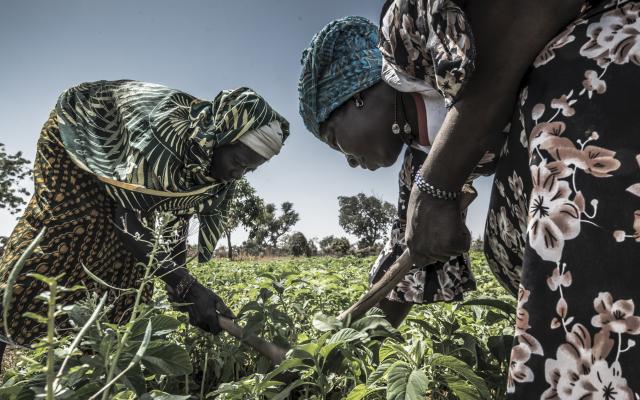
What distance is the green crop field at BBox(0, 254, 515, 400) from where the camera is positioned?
102cm

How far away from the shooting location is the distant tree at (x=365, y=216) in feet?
189

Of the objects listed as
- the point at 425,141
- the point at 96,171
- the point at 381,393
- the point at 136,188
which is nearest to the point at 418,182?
the point at 425,141

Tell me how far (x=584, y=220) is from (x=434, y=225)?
39 centimetres

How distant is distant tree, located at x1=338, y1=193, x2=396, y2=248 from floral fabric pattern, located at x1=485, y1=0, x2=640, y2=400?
55299 millimetres

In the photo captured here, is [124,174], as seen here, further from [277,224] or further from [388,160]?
[277,224]

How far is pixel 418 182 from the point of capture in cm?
112

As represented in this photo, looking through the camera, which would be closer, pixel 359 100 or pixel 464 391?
pixel 464 391

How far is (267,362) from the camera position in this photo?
179 cm

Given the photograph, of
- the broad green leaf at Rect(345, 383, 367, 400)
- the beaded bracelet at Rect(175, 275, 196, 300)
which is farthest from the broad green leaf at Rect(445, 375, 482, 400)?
the beaded bracelet at Rect(175, 275, 196, 300)

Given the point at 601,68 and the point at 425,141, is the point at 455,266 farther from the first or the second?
the point at 601,68

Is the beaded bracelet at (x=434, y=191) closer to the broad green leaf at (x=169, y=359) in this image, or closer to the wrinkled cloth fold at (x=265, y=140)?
the broad green leaf at (x=169, y=359)

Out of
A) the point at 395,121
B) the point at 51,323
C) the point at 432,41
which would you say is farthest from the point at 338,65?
the point at 51,323

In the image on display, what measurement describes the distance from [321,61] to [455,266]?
1018 millimetres

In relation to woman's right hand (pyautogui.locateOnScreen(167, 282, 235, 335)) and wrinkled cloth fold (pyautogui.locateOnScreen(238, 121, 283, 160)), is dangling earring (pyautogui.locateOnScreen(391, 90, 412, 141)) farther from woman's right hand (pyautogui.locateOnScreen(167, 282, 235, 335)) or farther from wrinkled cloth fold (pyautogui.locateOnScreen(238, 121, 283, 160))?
woman's right hand (pyautogui.locateOnScreen(167, 282, 235, 335))
